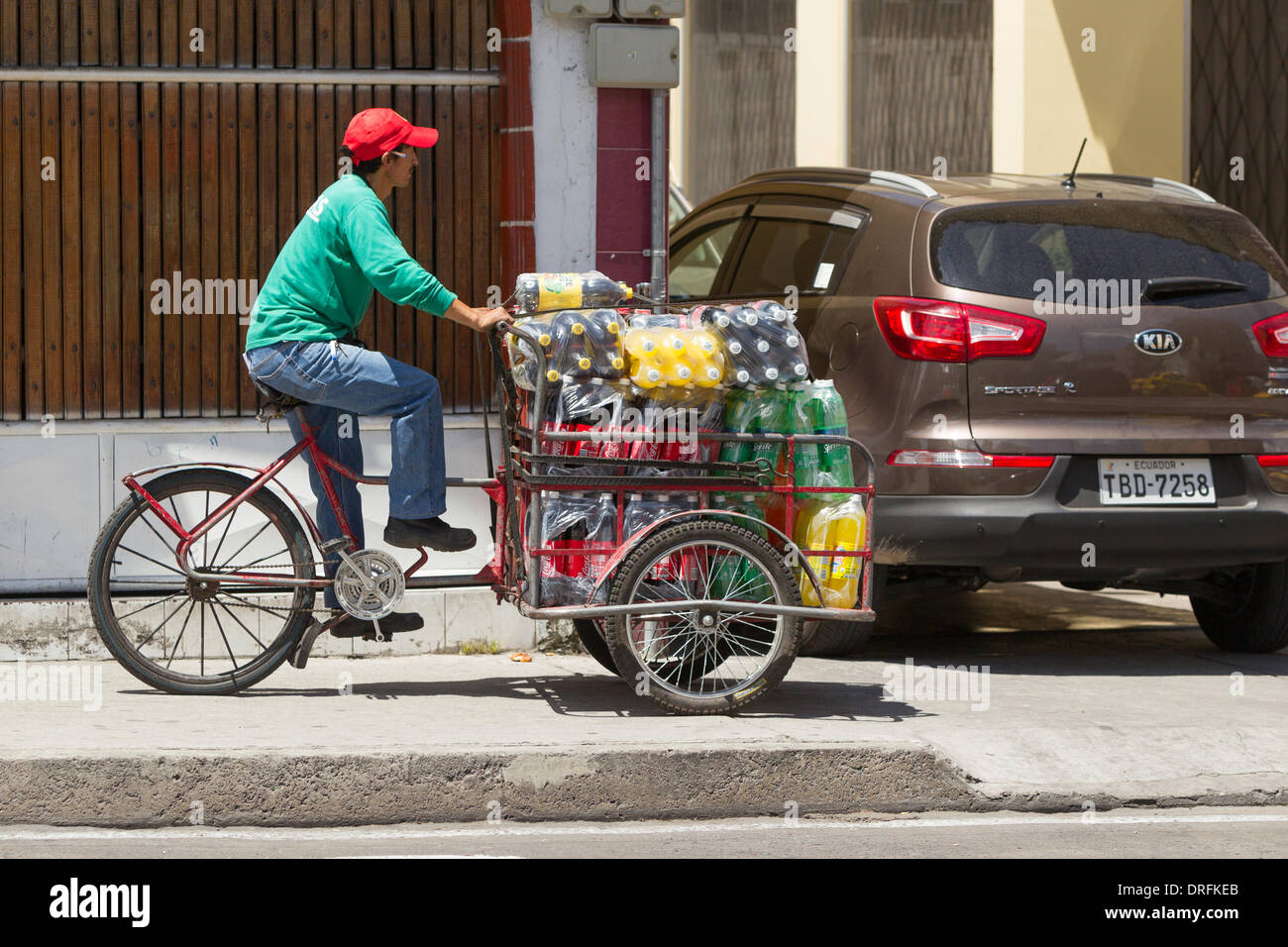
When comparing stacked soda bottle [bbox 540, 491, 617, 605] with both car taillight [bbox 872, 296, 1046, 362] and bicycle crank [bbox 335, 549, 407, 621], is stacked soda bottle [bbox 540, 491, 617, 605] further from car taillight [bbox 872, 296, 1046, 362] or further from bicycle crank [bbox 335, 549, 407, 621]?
car taillight [bbox 872, 296, 1046, 362]

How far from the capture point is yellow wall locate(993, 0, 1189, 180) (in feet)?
43.0

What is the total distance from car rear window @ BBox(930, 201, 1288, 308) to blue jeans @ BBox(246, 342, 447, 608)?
2.11 m

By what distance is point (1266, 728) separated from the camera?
6.30 meters

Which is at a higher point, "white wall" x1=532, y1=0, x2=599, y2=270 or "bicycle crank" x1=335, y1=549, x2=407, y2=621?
"white wall" x1=532, y1=0, x2=599, y2=270

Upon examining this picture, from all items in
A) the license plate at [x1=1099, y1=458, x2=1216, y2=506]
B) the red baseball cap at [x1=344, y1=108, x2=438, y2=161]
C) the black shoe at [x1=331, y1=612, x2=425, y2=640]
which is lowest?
the black shoe at [x1=331, y1=612, x2=425, y2=640]

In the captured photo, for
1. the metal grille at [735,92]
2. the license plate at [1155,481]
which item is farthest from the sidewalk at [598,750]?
the metal grille at [735,92]

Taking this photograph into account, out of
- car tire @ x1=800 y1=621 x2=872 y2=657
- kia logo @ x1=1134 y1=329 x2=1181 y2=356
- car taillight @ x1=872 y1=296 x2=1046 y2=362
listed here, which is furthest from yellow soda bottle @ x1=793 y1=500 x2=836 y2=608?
kia logo @ x1=1134 y1=329 x2=1181 y2=356

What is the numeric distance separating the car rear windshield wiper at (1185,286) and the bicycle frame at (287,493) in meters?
2.69

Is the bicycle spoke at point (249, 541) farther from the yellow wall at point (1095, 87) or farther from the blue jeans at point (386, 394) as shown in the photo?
the yellow wall at point (1095, 87)

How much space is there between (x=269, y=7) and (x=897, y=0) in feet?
30.1

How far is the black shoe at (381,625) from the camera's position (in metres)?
6.44

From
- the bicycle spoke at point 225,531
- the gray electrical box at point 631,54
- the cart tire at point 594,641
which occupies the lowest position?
the cart tire at point 594,641

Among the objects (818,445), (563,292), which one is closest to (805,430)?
(818,445)

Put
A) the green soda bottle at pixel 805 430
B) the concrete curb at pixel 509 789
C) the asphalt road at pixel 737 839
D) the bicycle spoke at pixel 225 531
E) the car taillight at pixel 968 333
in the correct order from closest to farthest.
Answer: the asphalt road at pixel 737 839, the concrete curb at pixel 509 789, the green soda bottle at pixel 805 430, the bicycle spoke at pixel 225 531, the car taillight at pixel 968 333
